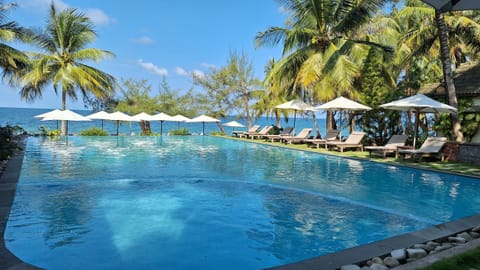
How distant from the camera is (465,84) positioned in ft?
49.4

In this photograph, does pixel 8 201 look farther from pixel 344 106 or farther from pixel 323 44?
pixel 323 44

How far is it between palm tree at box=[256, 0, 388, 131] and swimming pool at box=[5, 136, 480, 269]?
728 cm

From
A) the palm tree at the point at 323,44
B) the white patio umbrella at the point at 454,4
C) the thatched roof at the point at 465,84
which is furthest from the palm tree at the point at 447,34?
the white patio umbrella at the point at 454,4

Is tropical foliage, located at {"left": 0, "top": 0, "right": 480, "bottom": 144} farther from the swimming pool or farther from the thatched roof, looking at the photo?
the swimming pool

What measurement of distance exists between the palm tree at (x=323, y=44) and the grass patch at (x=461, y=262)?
13.9m

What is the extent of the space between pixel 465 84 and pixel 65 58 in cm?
2461

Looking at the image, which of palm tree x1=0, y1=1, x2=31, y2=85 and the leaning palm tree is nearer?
palm tree x1=0, y1=1, x2=31, y2=85

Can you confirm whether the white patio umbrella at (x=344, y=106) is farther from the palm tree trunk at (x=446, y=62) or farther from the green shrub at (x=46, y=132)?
the green shrub at (x=46, y=132)

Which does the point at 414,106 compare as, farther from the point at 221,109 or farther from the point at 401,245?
the point at 221,109

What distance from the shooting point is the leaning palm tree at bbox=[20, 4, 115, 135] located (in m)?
22.8

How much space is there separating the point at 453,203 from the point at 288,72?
43.7 ft

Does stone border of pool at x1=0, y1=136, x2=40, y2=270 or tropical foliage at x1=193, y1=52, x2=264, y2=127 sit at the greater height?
tropical foliage at x1=193, y1=52, x2=264, y2=127

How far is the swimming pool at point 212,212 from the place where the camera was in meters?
4.45

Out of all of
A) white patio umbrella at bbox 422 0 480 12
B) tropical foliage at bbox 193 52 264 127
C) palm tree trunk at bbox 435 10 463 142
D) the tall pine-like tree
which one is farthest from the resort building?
tropical foliage at bbox 193 52 264 127
